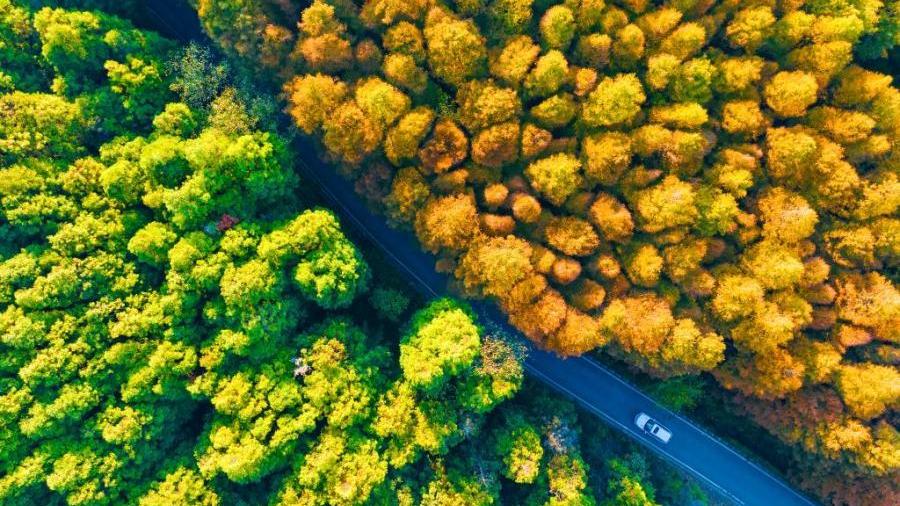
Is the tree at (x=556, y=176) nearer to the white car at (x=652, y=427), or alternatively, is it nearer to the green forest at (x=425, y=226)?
the green forest at (x=425, y=226)

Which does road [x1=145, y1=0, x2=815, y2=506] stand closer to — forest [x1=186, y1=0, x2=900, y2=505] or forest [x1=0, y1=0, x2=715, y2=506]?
forest [x1=0, y1=0, x2=715, y2=506]

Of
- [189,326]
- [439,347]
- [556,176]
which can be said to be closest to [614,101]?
[556,176]

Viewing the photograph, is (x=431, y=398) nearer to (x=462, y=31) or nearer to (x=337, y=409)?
(x=337, y=409)

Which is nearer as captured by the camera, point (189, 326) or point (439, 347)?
point (439, 347)

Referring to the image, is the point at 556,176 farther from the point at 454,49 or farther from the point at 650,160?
the point at 454,49

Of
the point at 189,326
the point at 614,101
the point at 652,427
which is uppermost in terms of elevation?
the point at 614,101

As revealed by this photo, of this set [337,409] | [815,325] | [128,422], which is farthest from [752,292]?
[128,422]

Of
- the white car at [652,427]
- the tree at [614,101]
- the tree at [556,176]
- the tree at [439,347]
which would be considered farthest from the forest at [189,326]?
the tree at [614,101]

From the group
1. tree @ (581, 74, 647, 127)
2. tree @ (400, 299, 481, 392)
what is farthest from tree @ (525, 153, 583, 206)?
tree @ (400, 299, 481, 392)

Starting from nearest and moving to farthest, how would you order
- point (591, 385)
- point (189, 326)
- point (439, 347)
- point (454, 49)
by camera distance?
point (454, 49), point (439, 347), point (189, 326), point (591, 385)
